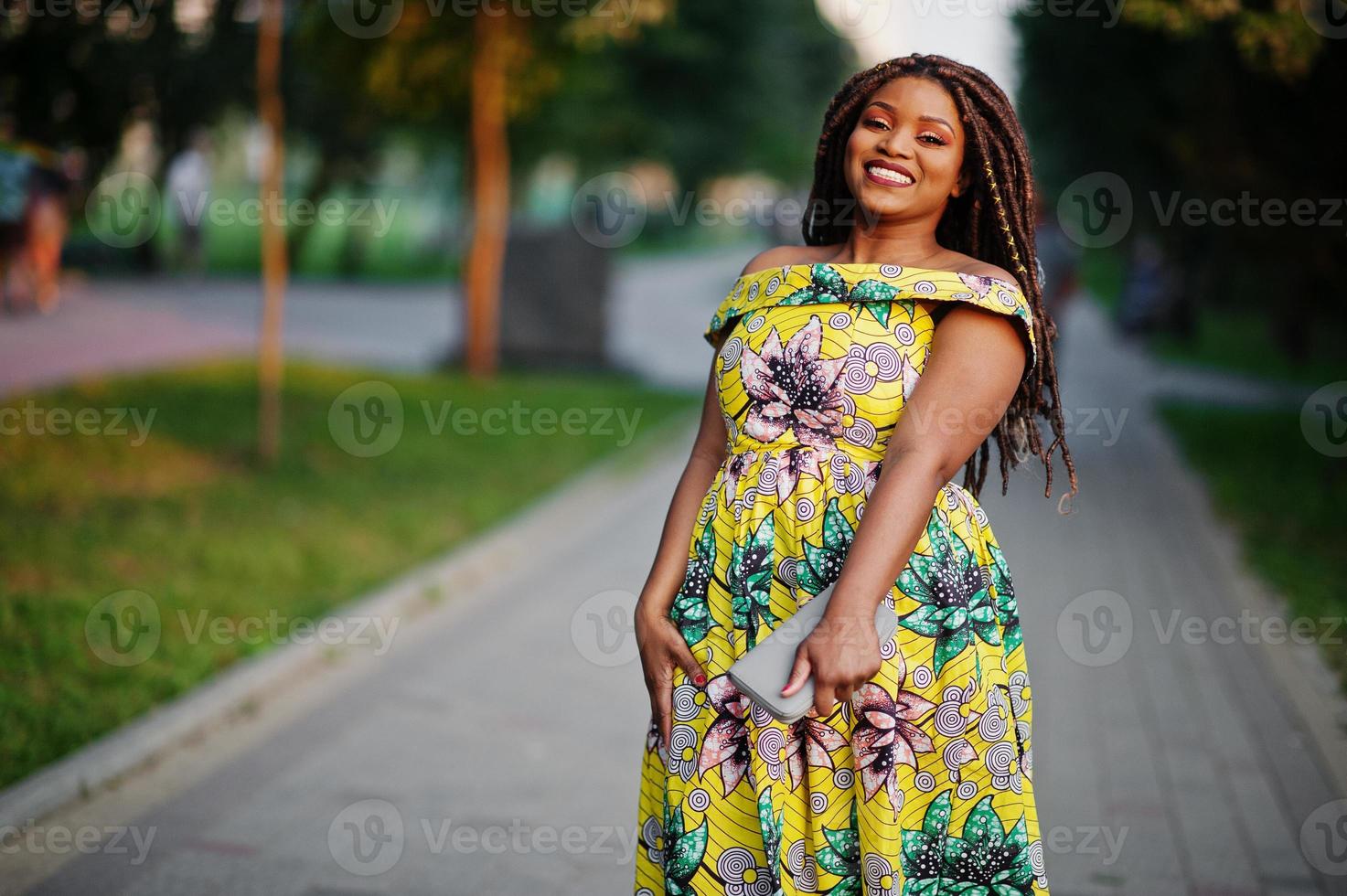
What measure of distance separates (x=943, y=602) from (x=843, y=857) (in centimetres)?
48

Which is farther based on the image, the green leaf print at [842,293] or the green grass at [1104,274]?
the green grass at [1104,274]

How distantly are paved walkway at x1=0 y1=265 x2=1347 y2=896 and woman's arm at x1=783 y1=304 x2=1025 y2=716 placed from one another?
2.08m

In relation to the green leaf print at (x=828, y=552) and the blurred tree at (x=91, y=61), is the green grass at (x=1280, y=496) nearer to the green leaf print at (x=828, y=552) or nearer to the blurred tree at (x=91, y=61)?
the green leaf print at (x=828, y=552)

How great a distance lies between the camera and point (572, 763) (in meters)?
4.94

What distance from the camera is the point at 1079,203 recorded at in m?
25.6

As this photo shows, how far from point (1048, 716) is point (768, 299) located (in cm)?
357

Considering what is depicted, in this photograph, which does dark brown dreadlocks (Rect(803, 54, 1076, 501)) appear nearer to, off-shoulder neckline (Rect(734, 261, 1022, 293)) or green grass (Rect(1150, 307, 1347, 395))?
off-shoulder neckline (Rect(734, 261, 1022, 293))

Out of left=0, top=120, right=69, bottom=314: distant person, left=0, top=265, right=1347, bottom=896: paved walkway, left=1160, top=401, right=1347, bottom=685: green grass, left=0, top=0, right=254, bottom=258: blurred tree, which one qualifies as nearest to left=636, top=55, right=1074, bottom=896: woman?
left=0, top=265, right=1347, bottom=896: paved walkway

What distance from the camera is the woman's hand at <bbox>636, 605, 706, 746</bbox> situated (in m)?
2.40

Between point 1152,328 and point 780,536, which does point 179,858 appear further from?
point 1152,328

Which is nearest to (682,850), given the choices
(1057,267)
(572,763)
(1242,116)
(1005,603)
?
(1005,603)

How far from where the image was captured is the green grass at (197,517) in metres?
5.29

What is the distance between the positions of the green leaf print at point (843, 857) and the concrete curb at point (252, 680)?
112 inches

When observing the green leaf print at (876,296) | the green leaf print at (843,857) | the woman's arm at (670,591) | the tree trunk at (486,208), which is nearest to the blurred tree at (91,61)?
the tree trunk at (486,208)
